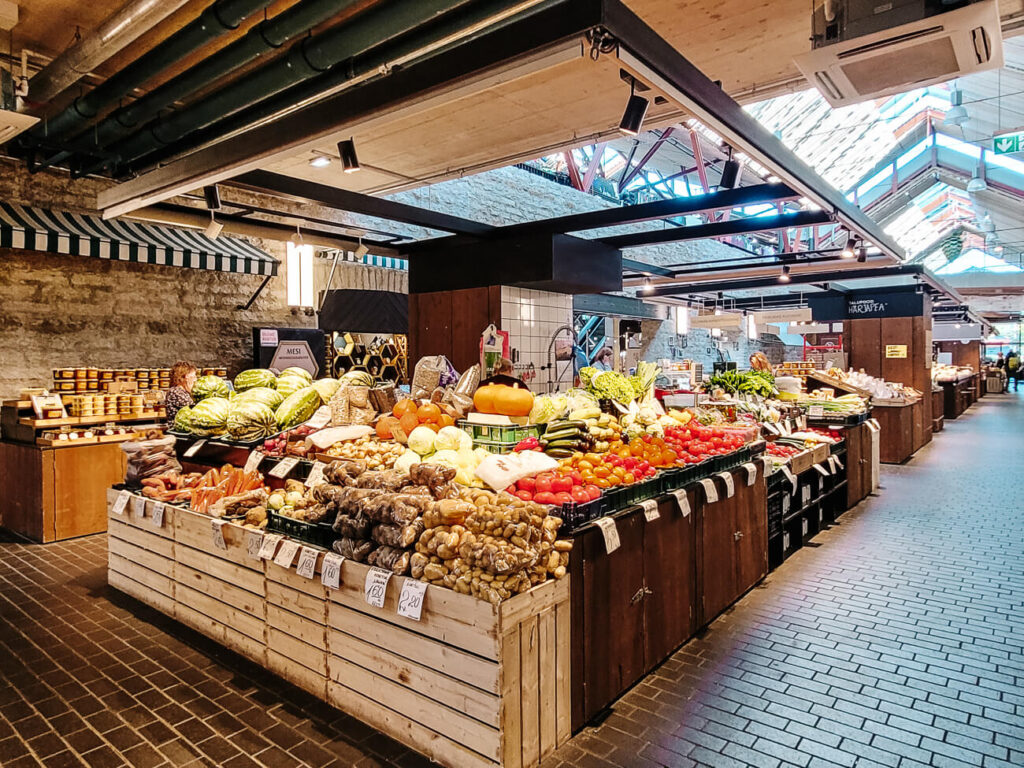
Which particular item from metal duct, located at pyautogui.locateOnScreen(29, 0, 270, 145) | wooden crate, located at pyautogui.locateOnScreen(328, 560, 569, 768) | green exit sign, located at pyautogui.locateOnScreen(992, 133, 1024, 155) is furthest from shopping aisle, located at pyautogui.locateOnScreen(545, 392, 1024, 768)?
green exit sign, located at pyautogui.locateOnScreen(992, 133, 1024, 155)

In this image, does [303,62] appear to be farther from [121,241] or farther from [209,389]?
[121,241]

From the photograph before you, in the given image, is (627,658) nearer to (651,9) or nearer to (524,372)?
(651,9)

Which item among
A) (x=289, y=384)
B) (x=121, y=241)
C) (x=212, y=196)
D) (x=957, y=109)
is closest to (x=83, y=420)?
(x=121, y=241)

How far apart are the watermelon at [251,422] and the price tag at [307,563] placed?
177 cm

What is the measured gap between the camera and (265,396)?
485cm

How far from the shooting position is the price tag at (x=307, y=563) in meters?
2.97

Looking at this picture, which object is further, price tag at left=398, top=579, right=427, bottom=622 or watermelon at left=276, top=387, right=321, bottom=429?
watermelon at left=276, top=387, right=321, bottom=429

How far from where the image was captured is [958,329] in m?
25.2

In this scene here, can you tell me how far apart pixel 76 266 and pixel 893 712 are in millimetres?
8499

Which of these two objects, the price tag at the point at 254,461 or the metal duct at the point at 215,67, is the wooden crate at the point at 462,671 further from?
the metal duct at the point at 215,67

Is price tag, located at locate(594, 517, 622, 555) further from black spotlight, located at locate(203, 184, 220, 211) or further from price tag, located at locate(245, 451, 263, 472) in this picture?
black spotlight, located at locate(203, 184, 220, 211)

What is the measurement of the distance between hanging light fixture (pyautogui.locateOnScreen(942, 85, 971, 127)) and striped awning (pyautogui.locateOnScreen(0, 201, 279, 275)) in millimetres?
13096

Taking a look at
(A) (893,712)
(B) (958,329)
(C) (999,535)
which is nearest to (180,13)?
(A) (893,712)

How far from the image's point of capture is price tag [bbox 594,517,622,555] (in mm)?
2885
